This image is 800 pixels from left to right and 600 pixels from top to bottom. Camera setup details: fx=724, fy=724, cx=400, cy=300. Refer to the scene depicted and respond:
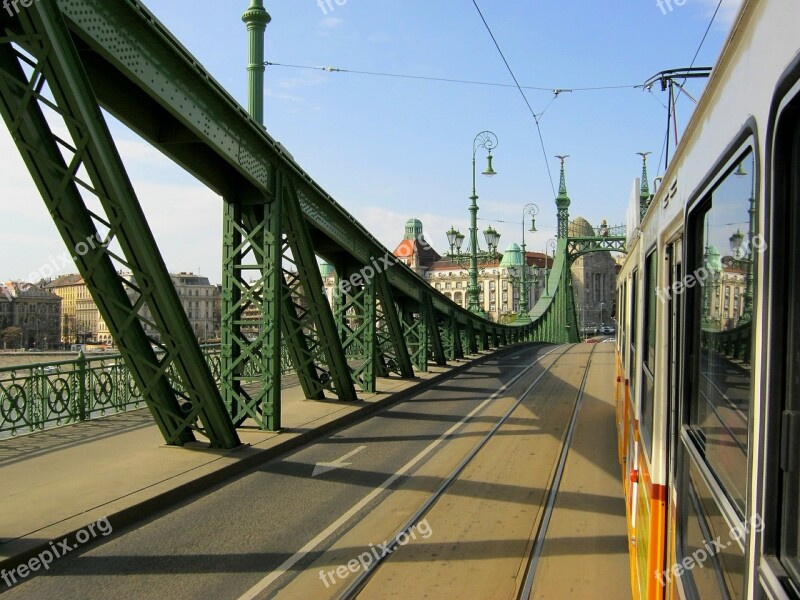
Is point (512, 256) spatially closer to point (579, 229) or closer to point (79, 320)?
point (579, 229)

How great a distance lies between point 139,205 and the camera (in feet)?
25.8

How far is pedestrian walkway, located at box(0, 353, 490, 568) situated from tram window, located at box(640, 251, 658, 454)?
4.73 metres

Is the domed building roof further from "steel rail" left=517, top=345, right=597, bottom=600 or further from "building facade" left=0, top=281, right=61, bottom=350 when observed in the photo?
"steel rail" left=517, top=345, right=597, bottom=600

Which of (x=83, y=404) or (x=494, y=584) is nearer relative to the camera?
(x=494, y=584)

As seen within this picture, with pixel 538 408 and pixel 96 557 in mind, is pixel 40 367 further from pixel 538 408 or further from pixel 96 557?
pixel 538 408

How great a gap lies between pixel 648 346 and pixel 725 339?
2.45 metres

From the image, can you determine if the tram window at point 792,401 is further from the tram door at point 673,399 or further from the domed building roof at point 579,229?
the domed building roof at point 579,229

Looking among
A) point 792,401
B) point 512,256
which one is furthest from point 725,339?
point 512,256

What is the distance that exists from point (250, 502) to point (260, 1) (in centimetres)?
701

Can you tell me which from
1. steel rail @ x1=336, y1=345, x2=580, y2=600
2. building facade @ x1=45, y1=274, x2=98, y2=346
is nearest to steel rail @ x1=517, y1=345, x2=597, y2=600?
steel rail @ x1=336, y1=345, x2=580, y2=600

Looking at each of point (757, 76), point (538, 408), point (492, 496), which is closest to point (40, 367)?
point (492, 496)

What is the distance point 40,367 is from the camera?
10695 millimetres

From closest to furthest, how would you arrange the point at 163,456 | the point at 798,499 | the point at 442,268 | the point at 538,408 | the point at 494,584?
the point at 798,499 → the point at 494,584 → the point at 163,456 → the point at 538,408 → the point at 442,268

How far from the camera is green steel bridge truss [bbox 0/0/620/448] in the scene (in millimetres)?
6770
